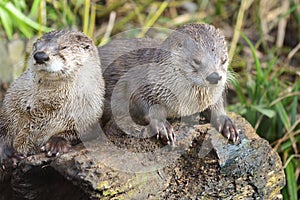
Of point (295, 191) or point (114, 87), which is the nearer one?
point (114, 87)

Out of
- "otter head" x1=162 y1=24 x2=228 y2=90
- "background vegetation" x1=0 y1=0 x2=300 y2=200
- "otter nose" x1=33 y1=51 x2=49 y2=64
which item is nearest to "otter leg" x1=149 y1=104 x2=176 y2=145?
"otter head" x1=162 y1=24 x2=228 y2=90

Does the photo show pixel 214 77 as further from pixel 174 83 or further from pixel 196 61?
A: pixel 174 83

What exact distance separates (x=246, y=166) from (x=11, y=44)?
6.97 feet

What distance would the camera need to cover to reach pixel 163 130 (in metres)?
2.55

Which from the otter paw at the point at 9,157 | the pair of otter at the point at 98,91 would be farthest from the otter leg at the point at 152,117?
the otter paw at the point at 9,157

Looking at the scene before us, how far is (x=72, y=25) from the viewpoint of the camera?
170 inches

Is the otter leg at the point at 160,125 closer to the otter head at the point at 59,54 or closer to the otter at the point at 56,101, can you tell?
the otter at the point at 56,101

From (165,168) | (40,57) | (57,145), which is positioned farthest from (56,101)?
(165,168)

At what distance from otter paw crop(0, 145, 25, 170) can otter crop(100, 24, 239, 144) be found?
1.43 ft

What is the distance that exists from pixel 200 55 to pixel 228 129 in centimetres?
38

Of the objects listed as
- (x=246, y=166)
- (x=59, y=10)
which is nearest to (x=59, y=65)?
(x=246, y=166)

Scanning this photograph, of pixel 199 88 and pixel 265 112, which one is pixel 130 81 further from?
pixel 265 112

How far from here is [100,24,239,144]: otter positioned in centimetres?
253

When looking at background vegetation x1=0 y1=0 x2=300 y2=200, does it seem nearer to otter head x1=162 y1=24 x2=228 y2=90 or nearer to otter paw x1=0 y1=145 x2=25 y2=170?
otter head x1=162 y1=24 x2=228 y2=90
